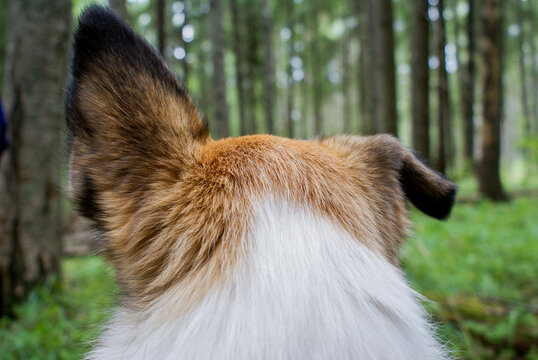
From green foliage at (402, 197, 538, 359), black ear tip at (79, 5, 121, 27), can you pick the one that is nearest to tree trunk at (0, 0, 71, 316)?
black ear tip at (79, 5, 121, 27)

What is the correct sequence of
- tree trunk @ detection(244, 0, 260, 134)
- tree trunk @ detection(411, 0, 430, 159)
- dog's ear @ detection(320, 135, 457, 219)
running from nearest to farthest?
dog's ear @ detection(320, 135, 457, 219) → tree trunk @ detection(411, 0, 430, 159) → tree trunk @ detection(244, 0, 260, 134)

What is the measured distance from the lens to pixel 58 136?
14.5 ft

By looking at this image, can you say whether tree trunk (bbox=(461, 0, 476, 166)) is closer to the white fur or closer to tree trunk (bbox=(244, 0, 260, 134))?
tree trunk (bbox=(244, 0, 260, 134))

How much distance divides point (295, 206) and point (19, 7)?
14.7 ft

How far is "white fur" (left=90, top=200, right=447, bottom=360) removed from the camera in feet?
3.09

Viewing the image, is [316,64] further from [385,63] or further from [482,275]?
[482,275]

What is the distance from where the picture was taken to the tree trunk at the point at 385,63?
378 inches

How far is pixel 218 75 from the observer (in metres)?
9.56

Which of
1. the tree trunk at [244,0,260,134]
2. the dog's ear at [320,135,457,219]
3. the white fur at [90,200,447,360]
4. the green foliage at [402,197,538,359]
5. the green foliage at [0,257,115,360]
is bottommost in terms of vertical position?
the green foliage at [402,197,538,359]

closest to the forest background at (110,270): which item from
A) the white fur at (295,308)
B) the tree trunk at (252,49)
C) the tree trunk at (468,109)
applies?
the white fur at (295,308)

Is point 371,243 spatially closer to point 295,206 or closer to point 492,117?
point 295,206

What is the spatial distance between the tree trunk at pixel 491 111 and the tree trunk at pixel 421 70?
266 centimetres

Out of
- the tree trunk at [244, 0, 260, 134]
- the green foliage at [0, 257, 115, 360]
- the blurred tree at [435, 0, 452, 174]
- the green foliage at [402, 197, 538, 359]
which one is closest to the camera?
the green foliage at [0, 257, 115, 360]

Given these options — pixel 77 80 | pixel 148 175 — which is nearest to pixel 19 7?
pixel 77 80
